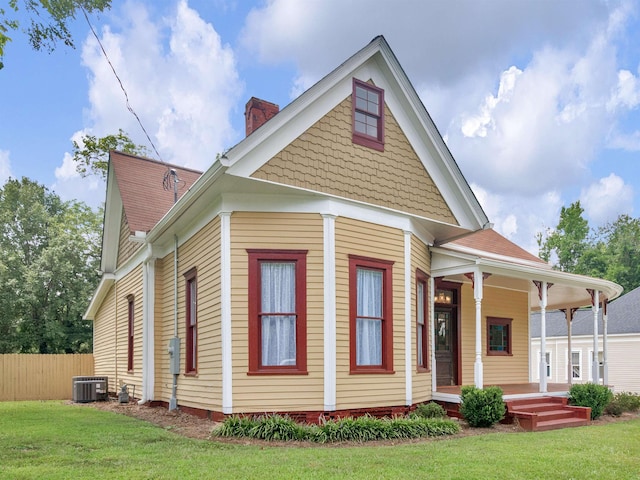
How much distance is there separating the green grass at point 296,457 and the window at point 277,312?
169cm

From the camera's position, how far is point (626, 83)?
4006 centimetres

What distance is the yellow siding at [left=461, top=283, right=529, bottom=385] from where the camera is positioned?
47.3 feet

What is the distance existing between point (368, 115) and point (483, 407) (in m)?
5.65

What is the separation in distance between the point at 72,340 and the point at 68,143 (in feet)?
36.1

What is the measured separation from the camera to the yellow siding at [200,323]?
9.63m

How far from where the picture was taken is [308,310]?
9.48m

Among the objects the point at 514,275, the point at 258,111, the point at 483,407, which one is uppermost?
A: the point at 258,111

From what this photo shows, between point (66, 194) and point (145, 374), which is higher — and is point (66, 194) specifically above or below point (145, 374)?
above

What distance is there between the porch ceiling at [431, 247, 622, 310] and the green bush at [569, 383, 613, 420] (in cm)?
241

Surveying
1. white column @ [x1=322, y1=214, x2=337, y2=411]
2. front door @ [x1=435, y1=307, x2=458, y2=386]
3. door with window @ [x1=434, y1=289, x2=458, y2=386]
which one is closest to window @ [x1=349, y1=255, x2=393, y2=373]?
white column @ [x1=322, y1=214, x2=337, y2=411]

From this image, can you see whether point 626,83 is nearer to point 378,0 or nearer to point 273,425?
point 378,0

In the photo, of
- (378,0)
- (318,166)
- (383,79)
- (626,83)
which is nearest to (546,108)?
(626,83)

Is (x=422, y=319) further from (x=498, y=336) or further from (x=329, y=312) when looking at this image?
(x=498, y=336)

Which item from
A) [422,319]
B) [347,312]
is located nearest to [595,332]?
[422,319]
